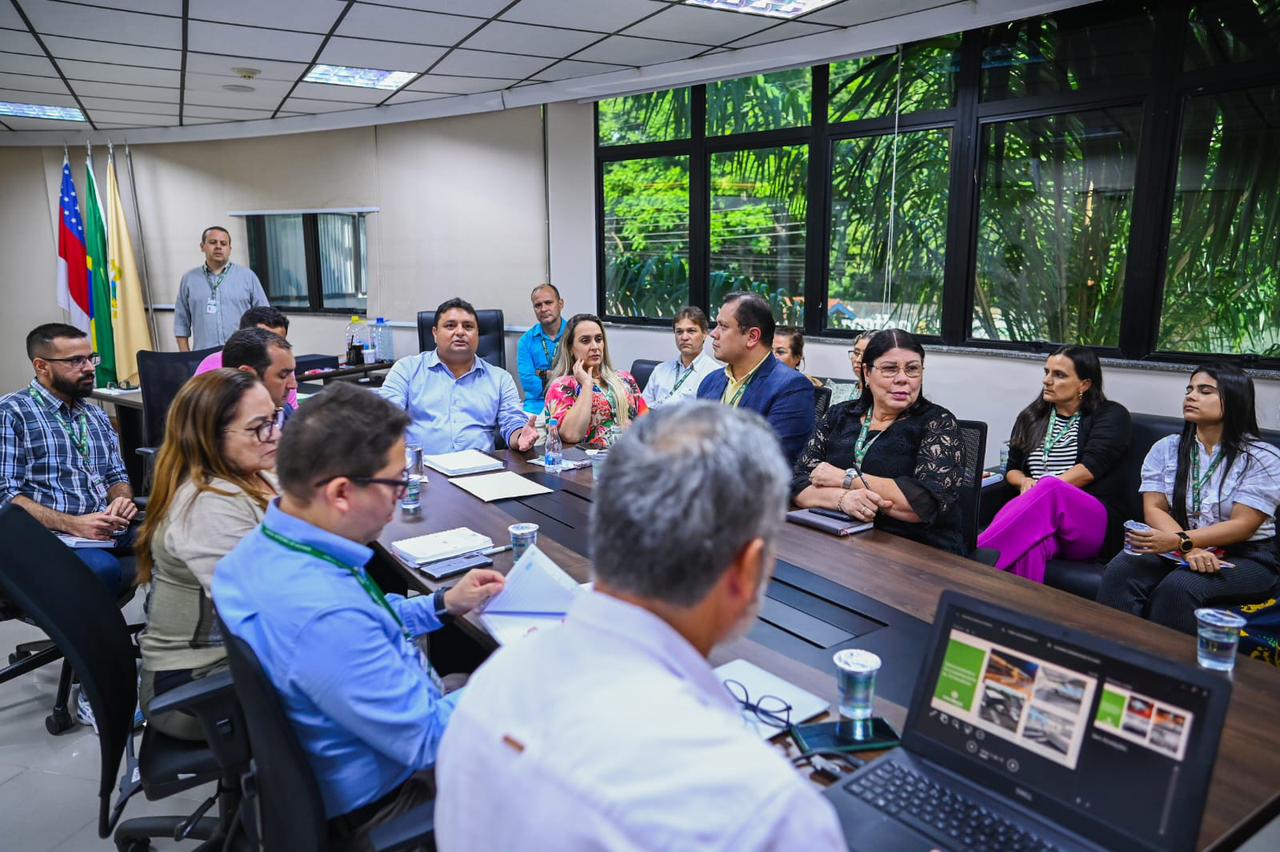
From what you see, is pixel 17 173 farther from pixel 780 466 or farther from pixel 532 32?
pixel 780 466

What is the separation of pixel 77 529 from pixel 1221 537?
4.08 meters

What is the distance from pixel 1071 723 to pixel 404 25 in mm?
4613

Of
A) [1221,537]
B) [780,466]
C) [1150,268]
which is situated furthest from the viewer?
[1150,268]

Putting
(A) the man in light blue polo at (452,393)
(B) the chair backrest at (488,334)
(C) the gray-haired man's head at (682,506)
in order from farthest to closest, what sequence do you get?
(B) the chair backrest at (488,334)
(A) the man in light blue polo at (452,393)
(C) the gray-haired man's head at (682,506)

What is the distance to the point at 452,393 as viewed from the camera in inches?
145

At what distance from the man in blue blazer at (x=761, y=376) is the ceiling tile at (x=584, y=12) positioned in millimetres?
1908

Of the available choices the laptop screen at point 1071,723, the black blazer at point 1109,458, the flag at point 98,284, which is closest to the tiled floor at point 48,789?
the laptop screen at point 1071,723

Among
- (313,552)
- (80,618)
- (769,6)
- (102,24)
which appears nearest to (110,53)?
(102,24)

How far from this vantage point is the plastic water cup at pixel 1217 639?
1.40 metres

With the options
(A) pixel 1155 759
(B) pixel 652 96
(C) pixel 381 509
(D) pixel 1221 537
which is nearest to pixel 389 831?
(C) pixel 381 509

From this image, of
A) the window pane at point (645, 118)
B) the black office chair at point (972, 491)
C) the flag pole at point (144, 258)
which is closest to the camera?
the black office chair at point (972, 491)

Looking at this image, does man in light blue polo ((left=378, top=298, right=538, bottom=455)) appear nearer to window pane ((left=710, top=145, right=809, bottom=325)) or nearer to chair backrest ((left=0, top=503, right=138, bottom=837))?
chair backrest ((left=0, top=503, right=138, bottom=837))

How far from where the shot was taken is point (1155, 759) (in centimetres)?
97

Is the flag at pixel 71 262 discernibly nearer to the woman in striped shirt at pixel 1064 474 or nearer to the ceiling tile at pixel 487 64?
the ceiling tile at pixel 487 64
